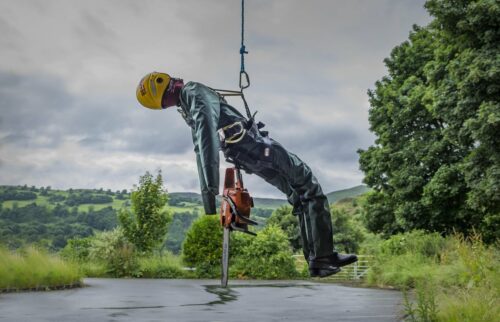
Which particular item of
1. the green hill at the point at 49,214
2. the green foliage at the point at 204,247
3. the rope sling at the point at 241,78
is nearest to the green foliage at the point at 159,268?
the green foliage at the point at 204,247

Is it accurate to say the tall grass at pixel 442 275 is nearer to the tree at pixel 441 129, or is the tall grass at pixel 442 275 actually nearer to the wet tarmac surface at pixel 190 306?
the wet tarmac surface at pixel 190 306

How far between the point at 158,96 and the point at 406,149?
24.6 metres

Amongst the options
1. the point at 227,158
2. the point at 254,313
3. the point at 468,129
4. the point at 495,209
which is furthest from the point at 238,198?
the point at 495,209

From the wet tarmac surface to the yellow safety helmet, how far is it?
8028 mm

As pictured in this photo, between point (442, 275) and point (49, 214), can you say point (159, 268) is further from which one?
point (442, 275)

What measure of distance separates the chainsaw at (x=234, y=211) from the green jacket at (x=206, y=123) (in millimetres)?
60

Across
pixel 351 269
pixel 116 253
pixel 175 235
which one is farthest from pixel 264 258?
pixel 351 269

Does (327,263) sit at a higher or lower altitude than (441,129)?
lower

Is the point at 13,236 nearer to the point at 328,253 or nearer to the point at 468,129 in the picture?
the point at 468,129

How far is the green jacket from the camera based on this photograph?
2256mm

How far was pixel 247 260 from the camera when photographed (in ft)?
84.1

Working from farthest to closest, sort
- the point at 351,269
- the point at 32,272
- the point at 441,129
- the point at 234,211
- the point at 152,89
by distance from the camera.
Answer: the point at 351,269, the point at 441,129, the point at 32,272, the point at 152,89, the point at 234,211

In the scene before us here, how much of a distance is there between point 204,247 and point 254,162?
21.4 m

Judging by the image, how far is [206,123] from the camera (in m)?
2.38
